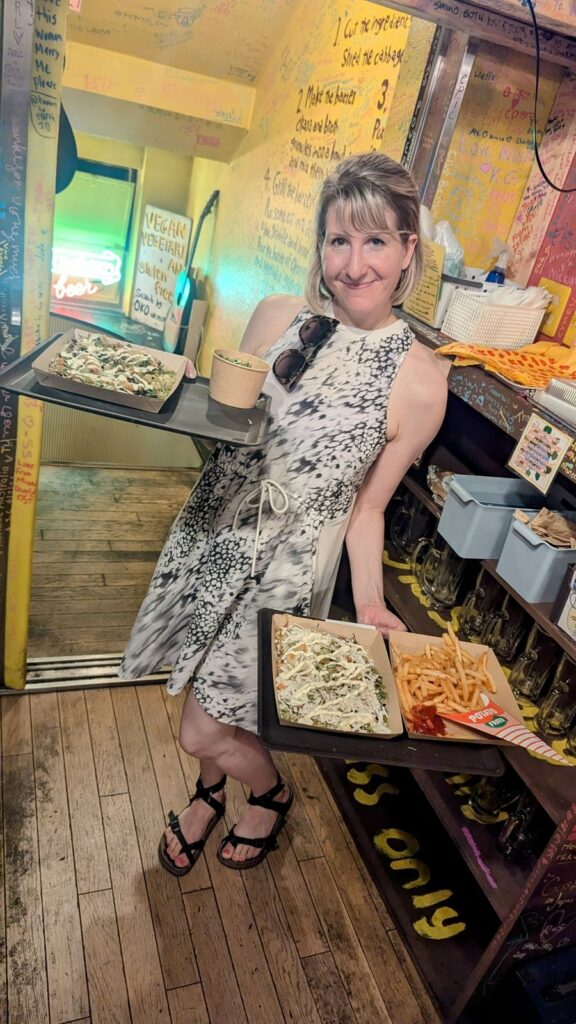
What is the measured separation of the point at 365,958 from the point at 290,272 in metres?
2.87

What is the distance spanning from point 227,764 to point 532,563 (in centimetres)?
104

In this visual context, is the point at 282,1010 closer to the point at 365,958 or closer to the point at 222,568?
the point at 365,958

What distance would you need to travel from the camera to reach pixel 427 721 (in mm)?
1463

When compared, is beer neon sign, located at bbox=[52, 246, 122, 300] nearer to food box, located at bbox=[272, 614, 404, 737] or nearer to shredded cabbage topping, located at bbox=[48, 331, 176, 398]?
shredded cabbage topping, located at bbox=[48, 331, 176, 398]

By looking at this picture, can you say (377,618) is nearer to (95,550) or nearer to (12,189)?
(12,189)

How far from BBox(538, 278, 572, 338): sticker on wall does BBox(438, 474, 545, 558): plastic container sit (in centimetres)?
55

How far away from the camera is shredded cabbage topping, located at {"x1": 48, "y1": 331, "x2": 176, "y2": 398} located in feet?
4.80

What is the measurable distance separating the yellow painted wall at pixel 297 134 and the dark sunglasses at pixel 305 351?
1.29 m

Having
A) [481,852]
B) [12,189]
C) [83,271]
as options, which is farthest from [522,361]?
[83,271]

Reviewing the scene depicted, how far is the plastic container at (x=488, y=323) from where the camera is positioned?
2021 millimetres

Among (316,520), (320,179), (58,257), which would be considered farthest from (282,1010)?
(58,257)

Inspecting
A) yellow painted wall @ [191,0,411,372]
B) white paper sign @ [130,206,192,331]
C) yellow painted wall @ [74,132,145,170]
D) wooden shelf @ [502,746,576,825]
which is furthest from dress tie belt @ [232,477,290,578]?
yellow painted wall @ [74,132,145,170]

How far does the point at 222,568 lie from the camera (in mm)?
1728

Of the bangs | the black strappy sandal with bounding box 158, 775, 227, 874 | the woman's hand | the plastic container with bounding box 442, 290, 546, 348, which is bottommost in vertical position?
the black strappy sandal with bounding box 158, 775, 227, 874
